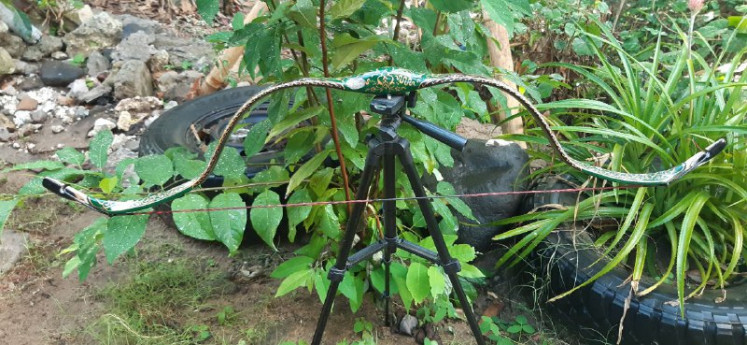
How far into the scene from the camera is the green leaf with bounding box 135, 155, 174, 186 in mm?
1490

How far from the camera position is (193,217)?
147cm

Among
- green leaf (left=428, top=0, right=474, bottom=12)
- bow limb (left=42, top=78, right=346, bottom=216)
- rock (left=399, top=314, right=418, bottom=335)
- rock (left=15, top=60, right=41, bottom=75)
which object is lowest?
rock (left=399, top=314, right=418, bottom=335)

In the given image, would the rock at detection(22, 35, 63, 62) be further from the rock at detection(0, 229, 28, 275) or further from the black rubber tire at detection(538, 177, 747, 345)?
the black rubber tire at detection(538, 177, 747, 345)

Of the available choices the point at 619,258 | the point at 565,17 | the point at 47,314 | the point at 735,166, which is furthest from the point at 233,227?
the point at 565,17

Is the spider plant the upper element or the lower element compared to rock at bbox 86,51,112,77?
upper

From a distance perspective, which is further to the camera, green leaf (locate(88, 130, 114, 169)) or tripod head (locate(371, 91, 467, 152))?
green leaf (locate(88, 130, 114, 169))

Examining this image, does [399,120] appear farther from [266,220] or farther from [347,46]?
[266,220]

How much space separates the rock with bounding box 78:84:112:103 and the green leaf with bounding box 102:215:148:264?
2422 millimetres

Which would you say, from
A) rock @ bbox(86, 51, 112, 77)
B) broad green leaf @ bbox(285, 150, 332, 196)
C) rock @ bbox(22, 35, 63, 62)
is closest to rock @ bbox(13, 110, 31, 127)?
rock @ bbox(86, 51, 112, 77)

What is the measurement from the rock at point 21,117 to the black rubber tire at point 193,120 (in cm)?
116

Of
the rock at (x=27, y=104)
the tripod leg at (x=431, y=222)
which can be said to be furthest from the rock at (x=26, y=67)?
the tripod leg at (x=431, y=222)

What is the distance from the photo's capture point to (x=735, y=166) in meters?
1.82

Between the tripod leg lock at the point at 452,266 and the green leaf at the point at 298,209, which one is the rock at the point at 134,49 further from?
the tripod leg lock at the point at 452,266

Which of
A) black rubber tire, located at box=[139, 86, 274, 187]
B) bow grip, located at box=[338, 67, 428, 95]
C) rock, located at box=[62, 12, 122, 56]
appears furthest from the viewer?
rock, located at box=[62, 12, 122, 56]
